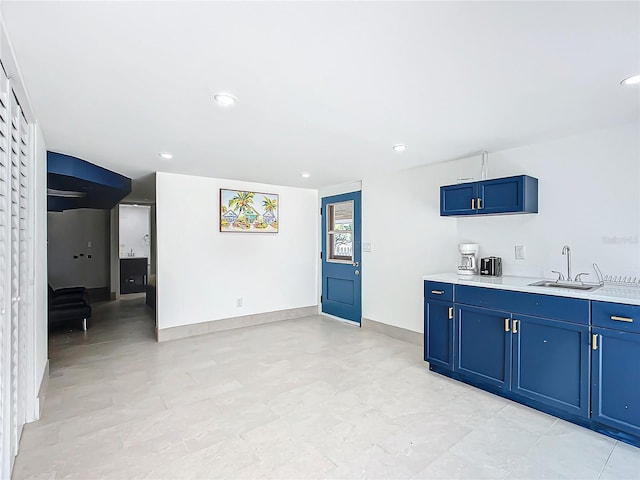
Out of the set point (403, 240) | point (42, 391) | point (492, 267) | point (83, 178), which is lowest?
point (42, 391)

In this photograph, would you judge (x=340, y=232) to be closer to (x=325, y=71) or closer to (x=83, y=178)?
(x=83, y=178)

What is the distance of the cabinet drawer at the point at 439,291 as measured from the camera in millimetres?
3205

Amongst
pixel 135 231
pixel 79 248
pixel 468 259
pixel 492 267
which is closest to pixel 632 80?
pixel 492 267

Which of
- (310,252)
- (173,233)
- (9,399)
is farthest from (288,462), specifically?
(310,252)

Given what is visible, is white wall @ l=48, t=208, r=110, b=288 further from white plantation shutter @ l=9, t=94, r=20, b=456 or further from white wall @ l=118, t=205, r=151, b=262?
white plantation shutter @ l=9, t=94, r=20, b=456

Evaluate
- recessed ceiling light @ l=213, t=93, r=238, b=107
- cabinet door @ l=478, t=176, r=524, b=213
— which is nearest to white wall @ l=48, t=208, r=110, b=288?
recessed ceiling light @ l=213, t=93, r=238, b=107

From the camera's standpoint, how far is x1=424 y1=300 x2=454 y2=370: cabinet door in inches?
126

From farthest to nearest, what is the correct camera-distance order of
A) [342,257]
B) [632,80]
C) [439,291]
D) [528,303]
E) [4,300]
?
[342,257]
[439,291]
[528,303]
[632,80]
[4,300]

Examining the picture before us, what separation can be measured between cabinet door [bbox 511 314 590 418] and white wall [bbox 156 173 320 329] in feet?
11.8

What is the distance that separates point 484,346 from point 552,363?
20.2 inches

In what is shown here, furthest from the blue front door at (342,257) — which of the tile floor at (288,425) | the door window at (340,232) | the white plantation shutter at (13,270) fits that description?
the white plantation shutter at (13,270)

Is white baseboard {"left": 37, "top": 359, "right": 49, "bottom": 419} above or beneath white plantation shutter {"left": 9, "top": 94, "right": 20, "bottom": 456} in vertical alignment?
beneath

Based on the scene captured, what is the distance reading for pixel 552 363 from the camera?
8.28 feet

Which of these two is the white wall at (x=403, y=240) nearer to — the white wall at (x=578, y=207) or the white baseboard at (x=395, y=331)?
the white baseboard at (x=395, y=331)
